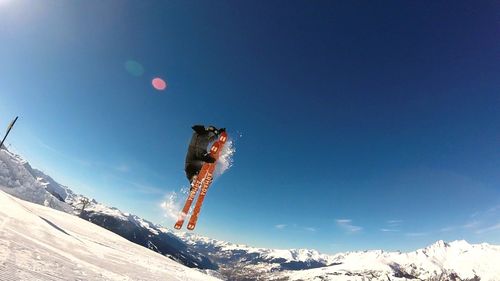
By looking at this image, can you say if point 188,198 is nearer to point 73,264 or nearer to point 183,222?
point 183,222

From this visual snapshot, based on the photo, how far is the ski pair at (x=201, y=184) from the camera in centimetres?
1916

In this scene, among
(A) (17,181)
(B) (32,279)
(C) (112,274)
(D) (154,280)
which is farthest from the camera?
(A) (17,181)

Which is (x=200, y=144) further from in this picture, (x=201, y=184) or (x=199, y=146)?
(x=201, y=184)

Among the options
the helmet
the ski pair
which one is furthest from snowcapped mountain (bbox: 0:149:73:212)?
the helmet

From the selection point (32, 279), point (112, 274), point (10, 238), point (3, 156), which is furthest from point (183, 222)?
point (3, 156)

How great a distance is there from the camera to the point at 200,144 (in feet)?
54.9

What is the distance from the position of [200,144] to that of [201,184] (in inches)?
164

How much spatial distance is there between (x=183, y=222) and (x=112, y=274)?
11.1 m

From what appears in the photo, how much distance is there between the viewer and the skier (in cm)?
1642

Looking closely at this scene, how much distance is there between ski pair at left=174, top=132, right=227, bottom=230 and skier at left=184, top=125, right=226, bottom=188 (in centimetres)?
175

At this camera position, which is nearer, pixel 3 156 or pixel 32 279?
pixel 32 279

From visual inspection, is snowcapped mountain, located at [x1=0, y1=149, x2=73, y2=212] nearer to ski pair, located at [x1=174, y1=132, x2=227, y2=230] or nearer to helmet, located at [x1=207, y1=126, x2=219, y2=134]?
ski pair, located at [x1=174, y1=132, x2=227, y2=230]

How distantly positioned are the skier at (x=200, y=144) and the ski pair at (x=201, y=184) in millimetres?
1748

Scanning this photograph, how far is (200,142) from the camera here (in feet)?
54.8
